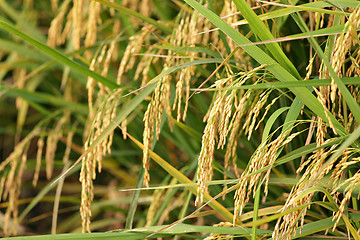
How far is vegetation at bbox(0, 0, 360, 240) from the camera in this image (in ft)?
2.55

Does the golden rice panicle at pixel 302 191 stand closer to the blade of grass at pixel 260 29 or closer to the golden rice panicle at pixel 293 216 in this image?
the golden rice panicle at pixel 293 216

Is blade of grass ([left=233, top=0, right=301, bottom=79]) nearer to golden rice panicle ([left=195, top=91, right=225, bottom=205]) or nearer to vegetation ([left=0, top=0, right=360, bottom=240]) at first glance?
vegetation ([left=0, top=0, right=360, bottom=240])

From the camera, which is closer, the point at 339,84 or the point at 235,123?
the point at 339,84

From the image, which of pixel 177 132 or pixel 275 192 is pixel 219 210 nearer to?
pixel 275 192

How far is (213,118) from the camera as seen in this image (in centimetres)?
77

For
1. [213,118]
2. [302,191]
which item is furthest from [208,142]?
[302,191]

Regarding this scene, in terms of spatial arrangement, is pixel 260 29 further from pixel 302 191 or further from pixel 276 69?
pixel 302 191

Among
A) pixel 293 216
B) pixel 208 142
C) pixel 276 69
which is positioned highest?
pixel 276 69

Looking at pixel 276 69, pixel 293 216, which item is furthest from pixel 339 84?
pixel 293 216

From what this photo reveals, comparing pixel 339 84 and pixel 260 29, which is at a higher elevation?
pixel 260 29

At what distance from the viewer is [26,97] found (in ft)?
4.95

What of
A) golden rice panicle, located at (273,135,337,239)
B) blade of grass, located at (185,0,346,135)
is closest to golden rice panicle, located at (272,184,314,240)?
golden rice panicle, located at (273,135,337,239)

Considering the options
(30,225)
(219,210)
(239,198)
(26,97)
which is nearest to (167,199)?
(219,210)

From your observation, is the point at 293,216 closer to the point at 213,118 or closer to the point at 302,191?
the point at 302,191
